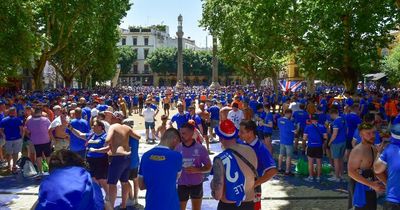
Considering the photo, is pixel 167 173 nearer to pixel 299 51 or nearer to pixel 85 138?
pixel 85 138

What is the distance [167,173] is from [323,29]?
15792 mm

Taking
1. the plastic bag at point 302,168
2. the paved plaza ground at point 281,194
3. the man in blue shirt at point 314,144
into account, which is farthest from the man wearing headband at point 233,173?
the plastic bag at point 302,168

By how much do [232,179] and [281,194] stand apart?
486cm

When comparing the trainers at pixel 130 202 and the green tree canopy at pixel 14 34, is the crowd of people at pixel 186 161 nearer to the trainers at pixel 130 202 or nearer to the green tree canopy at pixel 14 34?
the trainers at pixel 130 202

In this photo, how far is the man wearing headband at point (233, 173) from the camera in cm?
450

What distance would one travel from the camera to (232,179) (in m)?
4.52

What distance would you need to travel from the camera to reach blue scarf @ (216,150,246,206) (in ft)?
14.7

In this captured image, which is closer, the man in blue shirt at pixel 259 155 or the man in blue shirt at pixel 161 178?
the man in blue shirt at pixel 161 178

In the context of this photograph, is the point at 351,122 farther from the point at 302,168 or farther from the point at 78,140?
the point at 78,140

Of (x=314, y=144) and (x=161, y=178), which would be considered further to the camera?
(x=314, y=144)

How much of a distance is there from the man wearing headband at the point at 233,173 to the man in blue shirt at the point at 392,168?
1206 millimetres

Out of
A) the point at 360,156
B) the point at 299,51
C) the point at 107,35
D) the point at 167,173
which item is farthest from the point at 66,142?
the point at 107,35

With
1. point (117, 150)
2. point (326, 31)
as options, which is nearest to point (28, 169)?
point (117, 150)

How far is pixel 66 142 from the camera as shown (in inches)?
395
